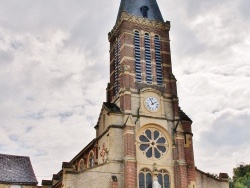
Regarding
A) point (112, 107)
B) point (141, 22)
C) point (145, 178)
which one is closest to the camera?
point (145, 178)

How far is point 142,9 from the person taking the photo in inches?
1790

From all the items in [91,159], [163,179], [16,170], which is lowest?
[163,179]

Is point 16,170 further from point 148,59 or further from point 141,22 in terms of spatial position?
point 141,22

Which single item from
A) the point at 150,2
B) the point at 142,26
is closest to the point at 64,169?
the point at 142,26

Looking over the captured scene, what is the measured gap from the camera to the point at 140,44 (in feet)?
141

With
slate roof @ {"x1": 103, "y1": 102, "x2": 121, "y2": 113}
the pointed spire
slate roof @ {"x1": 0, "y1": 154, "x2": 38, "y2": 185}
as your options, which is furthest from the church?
slate roof @ {"x1": 0, "y1": 154, "x2": 38, "y2": 185}

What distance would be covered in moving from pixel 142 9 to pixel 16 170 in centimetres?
2267

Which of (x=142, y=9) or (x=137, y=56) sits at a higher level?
(x=142, y=9)

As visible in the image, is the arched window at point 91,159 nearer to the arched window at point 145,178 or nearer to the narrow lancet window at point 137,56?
the arched window at point 145,178

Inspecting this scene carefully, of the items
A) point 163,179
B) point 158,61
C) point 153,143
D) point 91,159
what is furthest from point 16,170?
point 158,61

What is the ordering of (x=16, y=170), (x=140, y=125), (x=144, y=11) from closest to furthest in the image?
(x=140, y=125)
(x=16, y=170)
(x=144, y=11)

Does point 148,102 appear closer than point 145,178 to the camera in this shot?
No

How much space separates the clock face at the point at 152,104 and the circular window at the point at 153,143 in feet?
7.13

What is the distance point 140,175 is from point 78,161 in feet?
45.0
